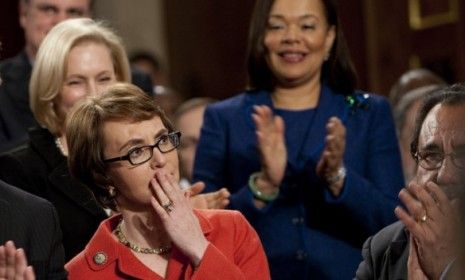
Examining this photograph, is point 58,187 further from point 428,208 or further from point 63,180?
point 428,208

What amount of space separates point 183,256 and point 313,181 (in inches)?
40.1

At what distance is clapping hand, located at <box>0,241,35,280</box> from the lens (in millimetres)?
3412

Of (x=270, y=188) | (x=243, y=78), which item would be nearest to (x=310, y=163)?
(x=270, y=188)

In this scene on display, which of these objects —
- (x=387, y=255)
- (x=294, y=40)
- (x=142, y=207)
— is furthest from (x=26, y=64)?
(x=387, y=255)

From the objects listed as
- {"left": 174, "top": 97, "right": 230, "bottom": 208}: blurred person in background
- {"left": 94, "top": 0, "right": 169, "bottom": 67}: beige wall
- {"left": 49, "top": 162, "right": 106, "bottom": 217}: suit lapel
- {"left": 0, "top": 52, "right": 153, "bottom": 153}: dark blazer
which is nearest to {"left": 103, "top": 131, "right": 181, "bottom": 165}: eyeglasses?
{"left": 49, "top": 162, "right": 106, "bottom": 217}: suit lapel

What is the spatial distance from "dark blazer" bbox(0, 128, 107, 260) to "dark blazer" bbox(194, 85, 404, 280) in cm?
48

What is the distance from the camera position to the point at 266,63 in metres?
4.88

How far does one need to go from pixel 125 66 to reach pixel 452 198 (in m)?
1.63

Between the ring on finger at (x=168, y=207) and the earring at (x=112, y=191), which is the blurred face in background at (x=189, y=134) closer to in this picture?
the earring at (x=112, y=191)

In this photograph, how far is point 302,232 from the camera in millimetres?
4664

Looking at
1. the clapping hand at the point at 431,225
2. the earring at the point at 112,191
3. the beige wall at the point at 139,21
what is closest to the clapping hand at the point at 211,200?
the earring at the point at 112,191

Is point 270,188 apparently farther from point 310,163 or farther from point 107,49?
point 107,49

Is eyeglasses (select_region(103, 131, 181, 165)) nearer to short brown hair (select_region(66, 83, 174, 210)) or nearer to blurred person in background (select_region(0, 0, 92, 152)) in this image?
short brown hair (select_region(66, 83, 174, 210))

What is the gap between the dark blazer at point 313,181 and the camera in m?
4.63
